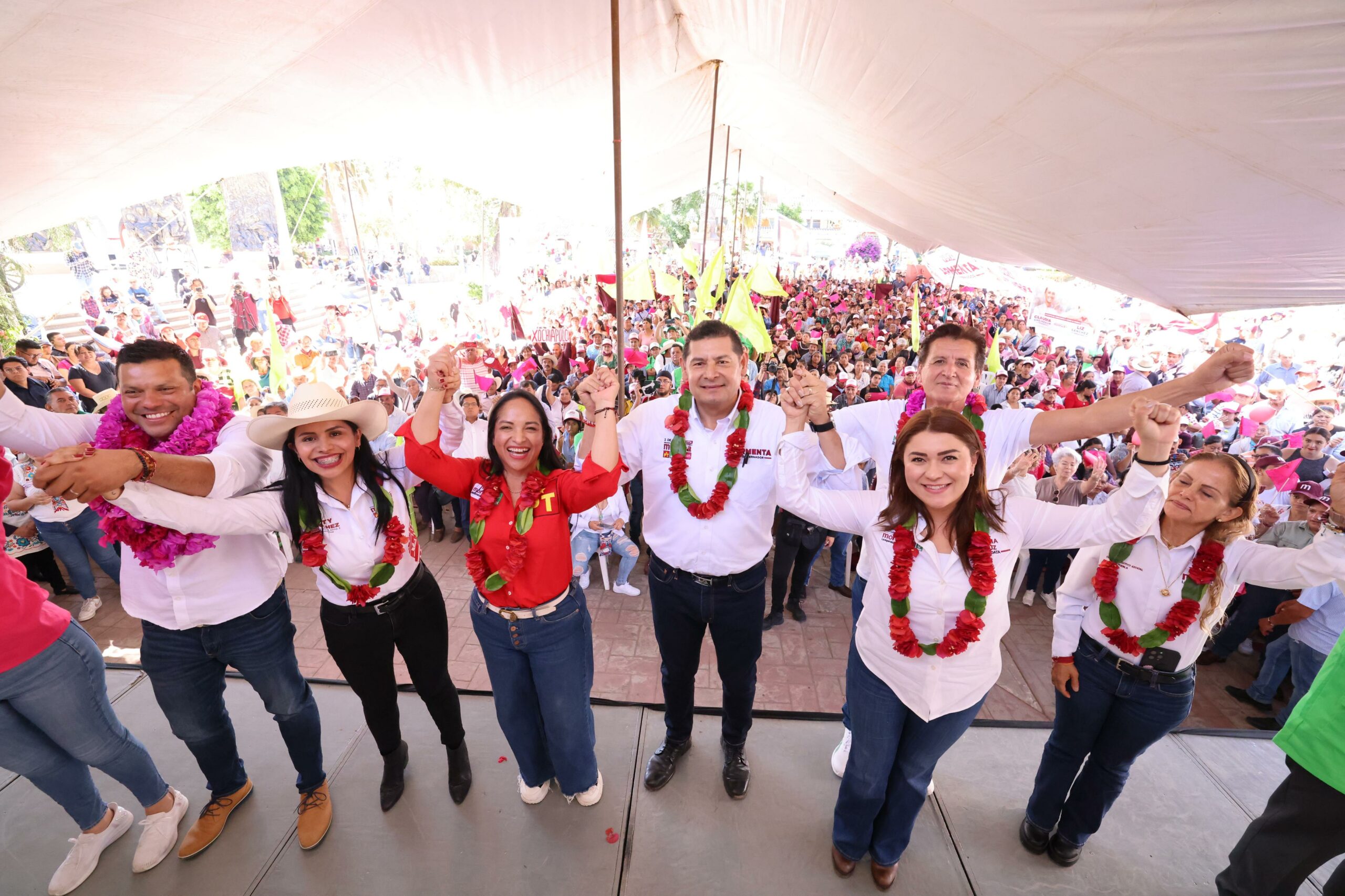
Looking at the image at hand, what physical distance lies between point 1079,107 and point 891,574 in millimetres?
2296

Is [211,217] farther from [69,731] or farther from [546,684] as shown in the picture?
[546,684]

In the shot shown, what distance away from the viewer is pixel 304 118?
435 cm

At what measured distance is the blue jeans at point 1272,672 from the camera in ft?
12.2

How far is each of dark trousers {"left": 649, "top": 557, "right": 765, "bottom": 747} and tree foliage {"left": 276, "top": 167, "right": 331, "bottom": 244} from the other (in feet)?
82.4

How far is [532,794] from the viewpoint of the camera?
8.23 feet

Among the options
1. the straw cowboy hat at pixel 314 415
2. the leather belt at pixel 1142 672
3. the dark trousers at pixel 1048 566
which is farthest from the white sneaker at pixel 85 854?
the dark trousers at pixel 1048 566

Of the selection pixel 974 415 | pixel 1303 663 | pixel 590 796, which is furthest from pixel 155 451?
pixel 1303 663

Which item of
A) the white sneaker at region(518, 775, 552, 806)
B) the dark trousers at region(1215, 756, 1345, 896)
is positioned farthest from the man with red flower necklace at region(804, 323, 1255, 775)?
the white sneaker at region(518, 775, 552, 806)

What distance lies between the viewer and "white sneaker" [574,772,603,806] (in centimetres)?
250

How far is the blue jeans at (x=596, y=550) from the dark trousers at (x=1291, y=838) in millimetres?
3922

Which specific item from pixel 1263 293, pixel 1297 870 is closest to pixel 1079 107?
pixel 1263 293

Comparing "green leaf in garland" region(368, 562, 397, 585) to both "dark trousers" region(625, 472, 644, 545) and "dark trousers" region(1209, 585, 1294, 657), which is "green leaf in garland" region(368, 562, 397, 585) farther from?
"dark trousers" region(1209, 585, 1294, 657)

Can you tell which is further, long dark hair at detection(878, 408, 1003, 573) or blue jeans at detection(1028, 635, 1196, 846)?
blue jeans at detection(1028, 635, 1196, 846)

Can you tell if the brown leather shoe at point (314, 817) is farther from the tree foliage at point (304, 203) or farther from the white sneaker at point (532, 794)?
the tree foliage at point (304, 203)
